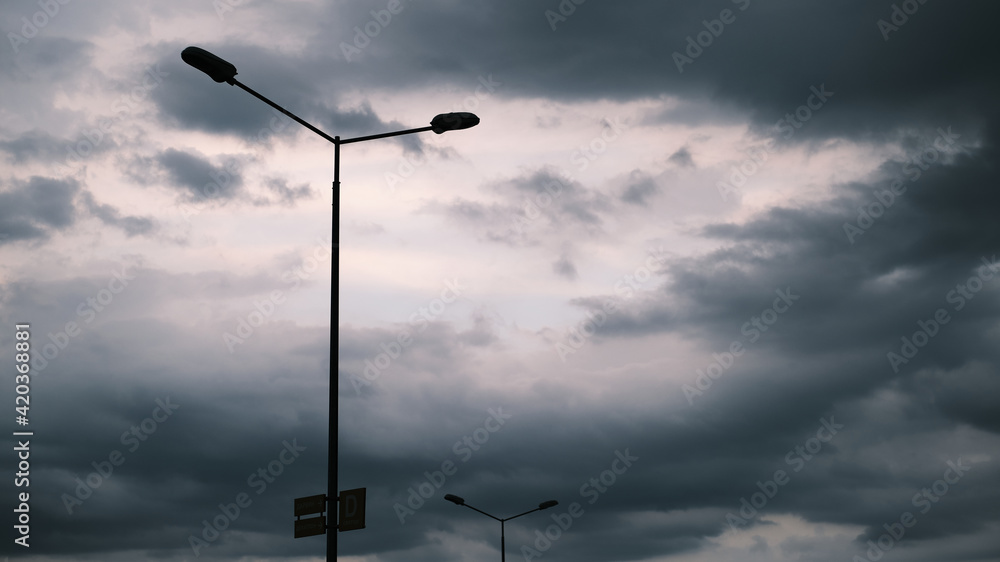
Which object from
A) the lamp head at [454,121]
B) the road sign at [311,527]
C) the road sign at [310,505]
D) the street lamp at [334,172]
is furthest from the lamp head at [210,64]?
the road sign at [311,527]

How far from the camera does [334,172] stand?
59.4 feet

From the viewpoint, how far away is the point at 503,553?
162 feet

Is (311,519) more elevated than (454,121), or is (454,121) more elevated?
(454,121)

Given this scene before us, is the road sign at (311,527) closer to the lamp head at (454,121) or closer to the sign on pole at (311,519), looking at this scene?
the sign on pole at (311,519)

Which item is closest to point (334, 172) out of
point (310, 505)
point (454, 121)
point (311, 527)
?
point (454, 121)

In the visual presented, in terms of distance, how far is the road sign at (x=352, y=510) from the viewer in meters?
15.7

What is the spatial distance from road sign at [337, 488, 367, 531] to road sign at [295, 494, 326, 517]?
1.11ft

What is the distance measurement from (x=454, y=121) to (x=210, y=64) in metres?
4.46

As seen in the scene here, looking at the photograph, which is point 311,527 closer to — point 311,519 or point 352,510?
point 311,519

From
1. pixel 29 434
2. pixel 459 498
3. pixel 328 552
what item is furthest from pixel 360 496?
pixel 459 498

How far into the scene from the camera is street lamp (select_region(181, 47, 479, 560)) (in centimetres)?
1584

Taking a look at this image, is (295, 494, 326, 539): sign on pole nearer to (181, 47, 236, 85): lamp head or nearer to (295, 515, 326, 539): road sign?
(295, 515, 326, 539): road sign

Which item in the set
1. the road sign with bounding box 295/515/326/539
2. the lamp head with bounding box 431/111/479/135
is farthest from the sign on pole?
the lamp head with bounding box 431/111/479/135

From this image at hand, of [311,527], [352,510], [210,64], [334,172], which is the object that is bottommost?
[311,527]
